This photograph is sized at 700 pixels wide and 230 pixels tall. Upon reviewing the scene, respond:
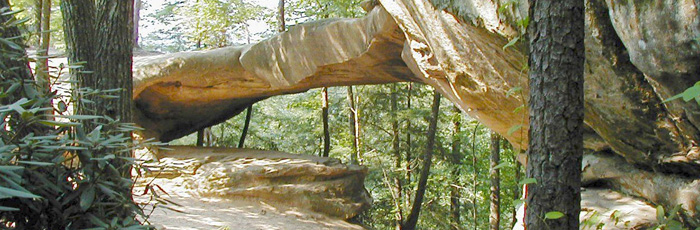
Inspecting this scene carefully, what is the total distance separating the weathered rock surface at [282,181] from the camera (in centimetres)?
908

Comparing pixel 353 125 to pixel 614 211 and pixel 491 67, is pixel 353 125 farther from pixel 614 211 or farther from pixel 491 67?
pixel 614 211

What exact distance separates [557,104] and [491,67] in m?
3.31

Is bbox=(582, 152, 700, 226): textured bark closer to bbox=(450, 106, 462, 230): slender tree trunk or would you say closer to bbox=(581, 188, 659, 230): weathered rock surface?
bbox=(581, 188, 659, 230): weathered rock surface

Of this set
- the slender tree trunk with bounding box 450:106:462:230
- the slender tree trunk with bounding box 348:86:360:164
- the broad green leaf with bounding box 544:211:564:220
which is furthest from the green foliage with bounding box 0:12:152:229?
the slender tree trunk with bounding box 450:106:462:230

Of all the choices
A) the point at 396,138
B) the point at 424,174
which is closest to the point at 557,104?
the point at 424,174

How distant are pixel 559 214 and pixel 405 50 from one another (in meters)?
5.52

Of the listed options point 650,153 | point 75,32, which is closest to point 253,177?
point 75,32

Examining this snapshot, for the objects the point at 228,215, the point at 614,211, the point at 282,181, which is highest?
the point at 614,211

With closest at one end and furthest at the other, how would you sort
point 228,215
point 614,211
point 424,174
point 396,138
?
point 614,211 < point 228,215 < point 424,174 < point 396,138

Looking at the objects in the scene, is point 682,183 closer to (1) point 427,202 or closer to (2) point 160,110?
(2) point 160,110

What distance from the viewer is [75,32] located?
4.08 metres

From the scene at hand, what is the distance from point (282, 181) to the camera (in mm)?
9289

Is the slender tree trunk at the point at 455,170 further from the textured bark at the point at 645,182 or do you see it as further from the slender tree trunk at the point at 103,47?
the slender tree trunk at the point at 103,47

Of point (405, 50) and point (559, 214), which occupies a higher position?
point (405, 50)
